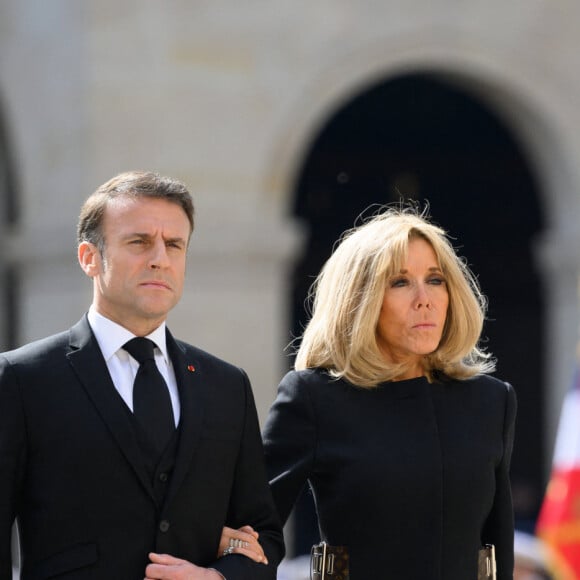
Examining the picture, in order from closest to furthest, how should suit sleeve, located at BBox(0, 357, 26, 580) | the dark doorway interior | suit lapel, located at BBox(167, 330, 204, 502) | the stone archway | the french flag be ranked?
suit sleeve, located at BBox(0, 357, 26, 580), suit lapel, located at BBox(167, 330, 204, 502), the french flag, the stone archway, the dark doorway interior

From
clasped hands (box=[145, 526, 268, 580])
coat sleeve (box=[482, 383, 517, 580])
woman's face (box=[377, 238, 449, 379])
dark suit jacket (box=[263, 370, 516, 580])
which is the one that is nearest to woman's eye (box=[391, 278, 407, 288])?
woman's face (box=[377, 238, 449, 379])

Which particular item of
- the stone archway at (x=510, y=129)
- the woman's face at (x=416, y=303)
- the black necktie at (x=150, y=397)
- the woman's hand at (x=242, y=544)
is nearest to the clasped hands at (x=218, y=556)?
the woman's hand at (x=242, y=544)

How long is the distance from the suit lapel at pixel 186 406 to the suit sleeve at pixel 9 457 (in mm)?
346

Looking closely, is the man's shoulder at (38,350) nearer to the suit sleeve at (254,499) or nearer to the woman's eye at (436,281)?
the suit sleeve at (254,499)

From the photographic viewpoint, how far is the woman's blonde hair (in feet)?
12.5

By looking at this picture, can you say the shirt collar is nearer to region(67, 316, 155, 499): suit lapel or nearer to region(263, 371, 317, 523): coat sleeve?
region(67, 316, 155, 499): suit lapel

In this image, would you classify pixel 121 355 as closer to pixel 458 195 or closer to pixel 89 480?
pixel 89 480

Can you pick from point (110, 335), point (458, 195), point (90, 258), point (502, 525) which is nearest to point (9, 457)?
point (110, 335)

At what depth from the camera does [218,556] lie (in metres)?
3.42

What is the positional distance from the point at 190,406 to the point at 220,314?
6.92 meters

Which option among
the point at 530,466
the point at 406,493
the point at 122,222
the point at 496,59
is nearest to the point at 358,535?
the point at 406,493

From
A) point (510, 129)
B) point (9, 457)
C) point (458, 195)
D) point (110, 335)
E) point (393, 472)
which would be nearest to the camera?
point (9, 457)

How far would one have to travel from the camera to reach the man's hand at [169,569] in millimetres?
3246

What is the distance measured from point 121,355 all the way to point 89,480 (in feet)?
1.08
